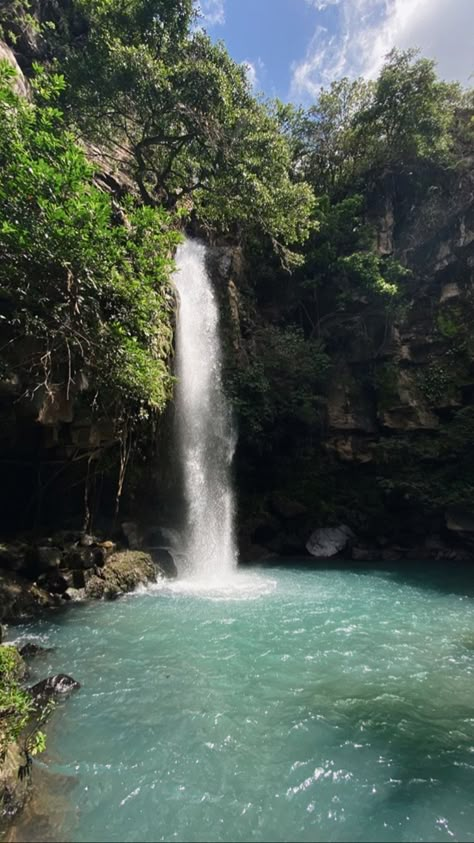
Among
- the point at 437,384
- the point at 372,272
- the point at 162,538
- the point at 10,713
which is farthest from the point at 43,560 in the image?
the point at 372,272

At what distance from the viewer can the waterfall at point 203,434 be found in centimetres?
1466

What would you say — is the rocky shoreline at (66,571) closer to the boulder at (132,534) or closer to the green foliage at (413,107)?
the boulder at (132,534)

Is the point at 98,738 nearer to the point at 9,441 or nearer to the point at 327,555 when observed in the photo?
the point at 9,441

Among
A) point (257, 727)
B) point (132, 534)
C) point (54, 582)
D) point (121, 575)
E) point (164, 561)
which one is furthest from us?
point (132, 534)

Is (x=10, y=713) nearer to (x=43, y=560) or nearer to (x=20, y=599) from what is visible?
(x=20, y=599)

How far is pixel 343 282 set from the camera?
20.0 meters

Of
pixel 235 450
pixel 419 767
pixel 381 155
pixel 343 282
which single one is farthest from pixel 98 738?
pixel 381 155

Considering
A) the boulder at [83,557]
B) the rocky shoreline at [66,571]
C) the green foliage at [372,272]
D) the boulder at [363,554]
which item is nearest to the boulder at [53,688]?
the rocky shoreline at [66,571]

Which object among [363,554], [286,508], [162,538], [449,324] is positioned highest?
[449,324]

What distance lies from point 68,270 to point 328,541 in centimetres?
1333

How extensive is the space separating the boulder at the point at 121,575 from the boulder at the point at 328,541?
697cm

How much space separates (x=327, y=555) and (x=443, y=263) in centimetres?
1436

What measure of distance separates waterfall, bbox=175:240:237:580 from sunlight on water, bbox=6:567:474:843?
5502mm

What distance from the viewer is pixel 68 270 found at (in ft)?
26.9
